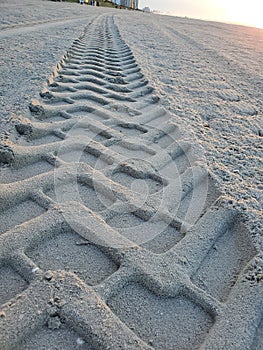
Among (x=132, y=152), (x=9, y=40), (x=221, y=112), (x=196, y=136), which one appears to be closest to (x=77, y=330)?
(x=132, y=152)

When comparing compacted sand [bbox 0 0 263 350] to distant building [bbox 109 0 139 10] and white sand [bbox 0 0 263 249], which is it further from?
distant building [bbox 109 0 139 10]

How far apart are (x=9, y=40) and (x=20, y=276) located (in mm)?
3968

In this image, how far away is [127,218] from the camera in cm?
137

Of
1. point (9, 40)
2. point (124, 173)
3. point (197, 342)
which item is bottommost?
point (197, 342)

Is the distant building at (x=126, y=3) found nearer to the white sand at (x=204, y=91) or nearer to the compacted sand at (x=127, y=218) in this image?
the white sand at (x=204, y=91)

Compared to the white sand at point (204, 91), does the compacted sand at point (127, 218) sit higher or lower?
lower

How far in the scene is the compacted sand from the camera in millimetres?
950

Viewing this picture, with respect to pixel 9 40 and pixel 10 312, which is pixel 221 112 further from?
pixel 9 40

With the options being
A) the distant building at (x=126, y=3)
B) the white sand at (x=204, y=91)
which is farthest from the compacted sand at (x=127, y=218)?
the distant building at (x=126, y=3)

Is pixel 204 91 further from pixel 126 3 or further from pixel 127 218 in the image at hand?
pixel 126 3

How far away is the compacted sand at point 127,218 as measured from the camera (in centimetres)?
95

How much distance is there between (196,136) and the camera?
2.07m

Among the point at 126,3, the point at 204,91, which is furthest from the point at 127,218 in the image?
the point at 126,3

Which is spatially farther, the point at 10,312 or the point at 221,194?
the point at 221,194
